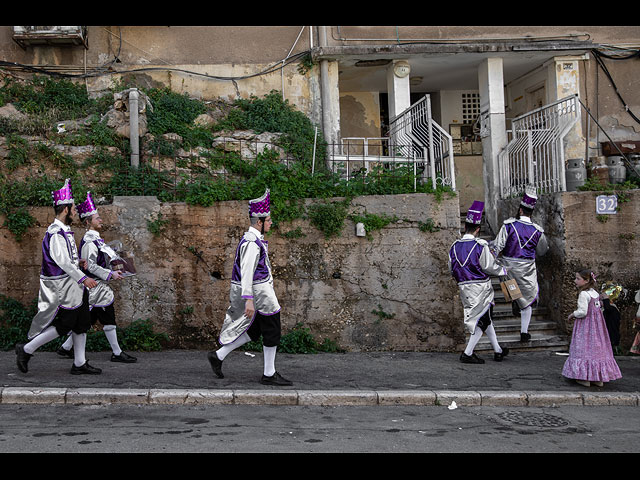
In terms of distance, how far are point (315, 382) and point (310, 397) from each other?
65 cm

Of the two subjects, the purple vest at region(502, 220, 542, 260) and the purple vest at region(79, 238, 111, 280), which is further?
the purple vest at region(502, 220, 542, 260)

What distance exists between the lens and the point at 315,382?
7832 millimetres

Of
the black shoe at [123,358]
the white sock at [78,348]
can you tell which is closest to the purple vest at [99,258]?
the white sock at [78,348]

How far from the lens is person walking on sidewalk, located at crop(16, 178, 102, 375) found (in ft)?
25.1

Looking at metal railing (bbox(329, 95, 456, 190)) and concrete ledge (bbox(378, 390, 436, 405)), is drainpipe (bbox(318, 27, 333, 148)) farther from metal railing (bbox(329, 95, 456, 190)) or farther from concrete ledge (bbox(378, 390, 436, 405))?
concrete ledge (bbox(378, 390, 436, 405))

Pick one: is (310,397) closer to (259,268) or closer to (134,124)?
(259,268)

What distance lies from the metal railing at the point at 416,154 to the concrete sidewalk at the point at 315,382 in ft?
10.0

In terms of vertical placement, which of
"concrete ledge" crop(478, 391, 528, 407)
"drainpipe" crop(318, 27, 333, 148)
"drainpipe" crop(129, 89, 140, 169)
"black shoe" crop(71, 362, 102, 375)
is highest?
"drainpipe" crop(318, 27, 333, 148)

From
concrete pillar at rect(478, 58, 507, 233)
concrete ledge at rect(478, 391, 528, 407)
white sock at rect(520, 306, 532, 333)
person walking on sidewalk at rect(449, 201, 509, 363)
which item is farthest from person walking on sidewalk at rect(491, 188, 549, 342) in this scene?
concrete pillar at rect(478, 58, 507, 233)

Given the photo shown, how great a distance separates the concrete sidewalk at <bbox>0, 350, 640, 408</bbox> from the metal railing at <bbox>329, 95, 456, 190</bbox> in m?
3.06

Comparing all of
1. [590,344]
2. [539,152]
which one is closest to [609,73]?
[539,152]

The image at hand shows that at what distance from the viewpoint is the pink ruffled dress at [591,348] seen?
25.7 ft

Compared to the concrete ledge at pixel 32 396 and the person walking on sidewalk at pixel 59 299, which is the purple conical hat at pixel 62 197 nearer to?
the person walking on sidewalk at pixel 59 299

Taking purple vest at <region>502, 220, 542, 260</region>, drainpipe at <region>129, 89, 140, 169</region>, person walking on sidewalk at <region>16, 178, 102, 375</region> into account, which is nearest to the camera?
person walking on sidewalk at <region>16, 178, 102, 375</region>
